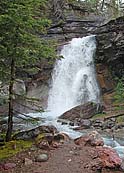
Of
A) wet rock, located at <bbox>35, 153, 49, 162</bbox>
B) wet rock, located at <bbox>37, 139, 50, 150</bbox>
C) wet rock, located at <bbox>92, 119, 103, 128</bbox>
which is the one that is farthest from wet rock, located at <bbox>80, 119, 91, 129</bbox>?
wet rock, located at <bbox>35, 153, 49, 162</bbox>

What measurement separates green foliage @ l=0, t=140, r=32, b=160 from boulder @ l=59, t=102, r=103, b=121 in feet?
31.0

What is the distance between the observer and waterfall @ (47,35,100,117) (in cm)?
2711

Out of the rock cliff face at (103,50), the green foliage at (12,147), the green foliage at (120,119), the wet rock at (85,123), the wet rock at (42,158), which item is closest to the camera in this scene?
the wet rock at (42,158)

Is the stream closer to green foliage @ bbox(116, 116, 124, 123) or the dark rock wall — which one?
the dark rock wall

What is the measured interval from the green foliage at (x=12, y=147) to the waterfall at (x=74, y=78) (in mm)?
14170

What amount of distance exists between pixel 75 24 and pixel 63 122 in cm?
1704

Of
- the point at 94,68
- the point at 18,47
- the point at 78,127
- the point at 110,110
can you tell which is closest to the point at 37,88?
the point at 94,68

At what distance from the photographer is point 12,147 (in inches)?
440

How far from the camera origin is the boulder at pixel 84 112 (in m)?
21.4

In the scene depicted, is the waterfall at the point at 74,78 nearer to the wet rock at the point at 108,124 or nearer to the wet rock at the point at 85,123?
the wet rock at the point at 85,123

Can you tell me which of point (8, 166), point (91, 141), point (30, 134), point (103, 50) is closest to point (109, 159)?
point (91, 141)

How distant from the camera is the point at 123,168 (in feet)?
30.7

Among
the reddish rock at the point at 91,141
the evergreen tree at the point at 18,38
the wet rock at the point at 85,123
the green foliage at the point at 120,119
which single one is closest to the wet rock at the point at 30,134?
the reddish rock at the point at 91,141

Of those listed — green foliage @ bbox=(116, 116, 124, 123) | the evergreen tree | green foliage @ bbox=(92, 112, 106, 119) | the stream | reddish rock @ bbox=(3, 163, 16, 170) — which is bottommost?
reddish rock @ bbox=(3, 163, 16, 170)
